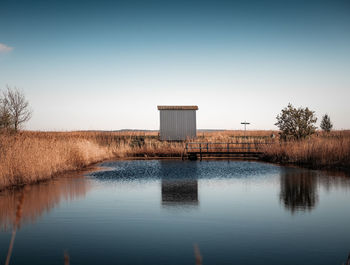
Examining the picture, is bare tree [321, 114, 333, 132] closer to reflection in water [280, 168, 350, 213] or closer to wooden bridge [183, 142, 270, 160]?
wooden bridge [183, 142, 270, 160]

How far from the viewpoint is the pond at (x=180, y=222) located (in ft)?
22.0

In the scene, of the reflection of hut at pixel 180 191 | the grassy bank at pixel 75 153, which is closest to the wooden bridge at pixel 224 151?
the grassy bank at pixel 75 153

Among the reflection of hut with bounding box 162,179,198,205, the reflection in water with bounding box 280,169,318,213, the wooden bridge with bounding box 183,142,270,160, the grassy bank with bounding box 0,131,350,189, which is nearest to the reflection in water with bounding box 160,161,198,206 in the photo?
the reflection of hut with bounding box 162,179,198,205

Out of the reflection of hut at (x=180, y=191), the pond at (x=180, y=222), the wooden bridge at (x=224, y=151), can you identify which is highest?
the wooden bridge at (x=224, y=151)

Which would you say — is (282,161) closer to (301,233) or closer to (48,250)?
(301,233)

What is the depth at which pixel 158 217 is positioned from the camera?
9.61m

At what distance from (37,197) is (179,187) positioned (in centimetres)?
572

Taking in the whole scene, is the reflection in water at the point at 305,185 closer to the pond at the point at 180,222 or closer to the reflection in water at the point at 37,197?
the pond at the point at 180,222

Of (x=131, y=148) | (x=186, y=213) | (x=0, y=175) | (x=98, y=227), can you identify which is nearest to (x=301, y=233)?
(x=186, y=213)

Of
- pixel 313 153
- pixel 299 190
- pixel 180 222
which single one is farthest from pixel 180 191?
pixel 313 153

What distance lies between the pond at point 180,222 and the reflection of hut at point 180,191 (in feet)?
0.12

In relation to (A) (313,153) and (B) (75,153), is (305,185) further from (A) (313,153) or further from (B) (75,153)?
(B) (75,153)

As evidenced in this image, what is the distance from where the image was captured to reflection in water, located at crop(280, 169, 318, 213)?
11.1 meters

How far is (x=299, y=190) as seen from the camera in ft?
44.1
